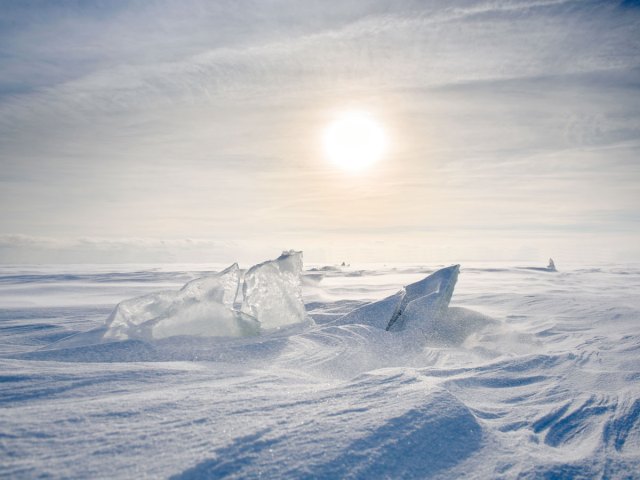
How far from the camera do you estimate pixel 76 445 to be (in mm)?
1438

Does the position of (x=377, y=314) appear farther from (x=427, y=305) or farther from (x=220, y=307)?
(x=220, y=307)

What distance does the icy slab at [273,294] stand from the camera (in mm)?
4363

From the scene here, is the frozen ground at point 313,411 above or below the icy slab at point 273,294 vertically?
below

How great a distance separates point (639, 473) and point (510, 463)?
54 centimetres

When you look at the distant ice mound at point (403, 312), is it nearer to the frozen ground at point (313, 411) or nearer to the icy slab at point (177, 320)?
the frozen ground at point (313, 411)

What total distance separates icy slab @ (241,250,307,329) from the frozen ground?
0.69 m

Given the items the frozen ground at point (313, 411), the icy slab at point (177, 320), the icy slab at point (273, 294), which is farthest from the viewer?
the icy slab at point (273, 294)

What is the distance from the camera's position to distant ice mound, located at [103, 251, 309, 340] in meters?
3.75

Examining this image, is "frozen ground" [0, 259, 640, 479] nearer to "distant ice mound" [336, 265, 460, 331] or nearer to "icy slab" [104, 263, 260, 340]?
"icy slab" [104, 263, 260, 340]

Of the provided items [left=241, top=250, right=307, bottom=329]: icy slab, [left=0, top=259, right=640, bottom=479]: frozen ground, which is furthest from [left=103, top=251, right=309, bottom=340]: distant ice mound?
[left=0, top=259, right=640, bottom=479]: frozen ground

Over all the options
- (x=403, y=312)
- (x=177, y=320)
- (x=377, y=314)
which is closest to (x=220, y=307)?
(x=177, y=320)

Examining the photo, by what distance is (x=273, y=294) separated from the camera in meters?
4.46

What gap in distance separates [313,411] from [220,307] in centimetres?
219

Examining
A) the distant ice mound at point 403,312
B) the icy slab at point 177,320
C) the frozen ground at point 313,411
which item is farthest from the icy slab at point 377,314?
the icy slab at point 177,320
